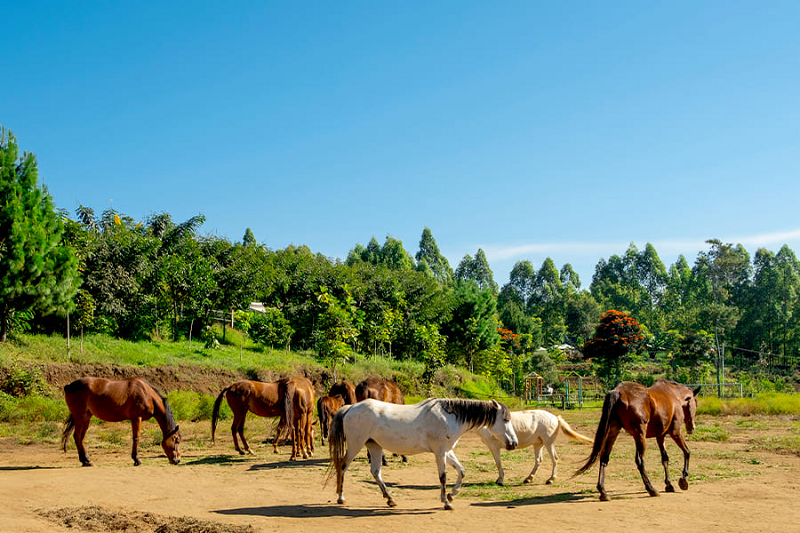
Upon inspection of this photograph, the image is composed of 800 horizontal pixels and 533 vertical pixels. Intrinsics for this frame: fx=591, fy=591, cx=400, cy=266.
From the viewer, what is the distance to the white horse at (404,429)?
884cm

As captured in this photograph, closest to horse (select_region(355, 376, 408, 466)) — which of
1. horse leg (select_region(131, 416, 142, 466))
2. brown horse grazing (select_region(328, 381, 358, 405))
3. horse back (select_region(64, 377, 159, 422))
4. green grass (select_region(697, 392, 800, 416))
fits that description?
brown horse grazing (select_region(328, 381, 358, 405))

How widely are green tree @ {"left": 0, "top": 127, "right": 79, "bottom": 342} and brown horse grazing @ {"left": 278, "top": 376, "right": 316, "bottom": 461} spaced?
37.7 feet

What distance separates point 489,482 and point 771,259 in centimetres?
7397

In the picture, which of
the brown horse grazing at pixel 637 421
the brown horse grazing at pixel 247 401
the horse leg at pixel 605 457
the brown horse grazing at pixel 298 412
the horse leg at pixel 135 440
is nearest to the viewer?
the horse leg at pixel 605 457

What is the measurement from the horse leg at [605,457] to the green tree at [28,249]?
18991mm

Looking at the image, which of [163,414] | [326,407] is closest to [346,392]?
[326,407]

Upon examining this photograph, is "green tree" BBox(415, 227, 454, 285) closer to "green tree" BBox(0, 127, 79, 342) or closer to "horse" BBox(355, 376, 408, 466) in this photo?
"green tree" BBox(0, 127, 79, 342)

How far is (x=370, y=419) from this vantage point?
29.3 feet

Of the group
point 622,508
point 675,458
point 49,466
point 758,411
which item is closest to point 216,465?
point 49,466

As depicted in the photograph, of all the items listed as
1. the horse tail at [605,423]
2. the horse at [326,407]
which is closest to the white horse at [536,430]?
the horse tail at [605,423]

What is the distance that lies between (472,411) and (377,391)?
6.11 meters

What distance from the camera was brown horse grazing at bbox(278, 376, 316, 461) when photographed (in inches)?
540

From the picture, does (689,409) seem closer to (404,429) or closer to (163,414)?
(404,429)

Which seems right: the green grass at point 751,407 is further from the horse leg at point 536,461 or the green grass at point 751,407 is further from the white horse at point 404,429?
the white horse at point 404,429
